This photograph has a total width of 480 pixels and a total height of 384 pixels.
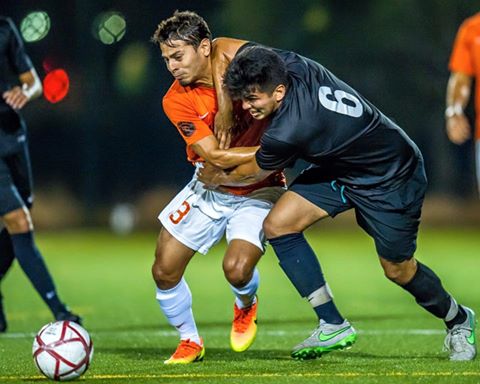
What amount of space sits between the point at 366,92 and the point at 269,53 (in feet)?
50.3

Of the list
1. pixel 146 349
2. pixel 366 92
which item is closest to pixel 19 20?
pixel 366 92

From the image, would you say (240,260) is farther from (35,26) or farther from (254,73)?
(35,26)

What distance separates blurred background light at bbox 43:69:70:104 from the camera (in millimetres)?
21031

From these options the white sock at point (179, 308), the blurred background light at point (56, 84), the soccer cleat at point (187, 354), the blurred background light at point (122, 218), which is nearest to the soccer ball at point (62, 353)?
the soccer cleat at point (187, 354)

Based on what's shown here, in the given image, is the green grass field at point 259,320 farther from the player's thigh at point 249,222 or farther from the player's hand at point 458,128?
the player's hand at point 458,128

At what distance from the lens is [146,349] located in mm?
7055

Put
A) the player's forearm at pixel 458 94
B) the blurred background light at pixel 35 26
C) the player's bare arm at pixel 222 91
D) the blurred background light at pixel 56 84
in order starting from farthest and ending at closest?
the blurred background light at pixel 56 84, the blurred background light at pixel 35 26, the player's forearm at pixel 458 94, the player's bare arm at pixel 222 91

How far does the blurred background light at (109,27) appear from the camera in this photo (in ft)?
67.6

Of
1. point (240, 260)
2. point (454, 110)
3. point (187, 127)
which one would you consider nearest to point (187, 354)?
point (240, 260)

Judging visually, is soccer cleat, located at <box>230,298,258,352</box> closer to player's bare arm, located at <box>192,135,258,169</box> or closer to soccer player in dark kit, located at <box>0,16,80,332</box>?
player's bare arm, located at <box>192,135,258,169</box>

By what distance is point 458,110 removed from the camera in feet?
23.8

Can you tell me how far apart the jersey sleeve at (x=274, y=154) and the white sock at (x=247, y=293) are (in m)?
0.87

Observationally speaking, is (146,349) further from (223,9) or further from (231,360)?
(223,9)

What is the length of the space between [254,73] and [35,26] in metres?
15.1
